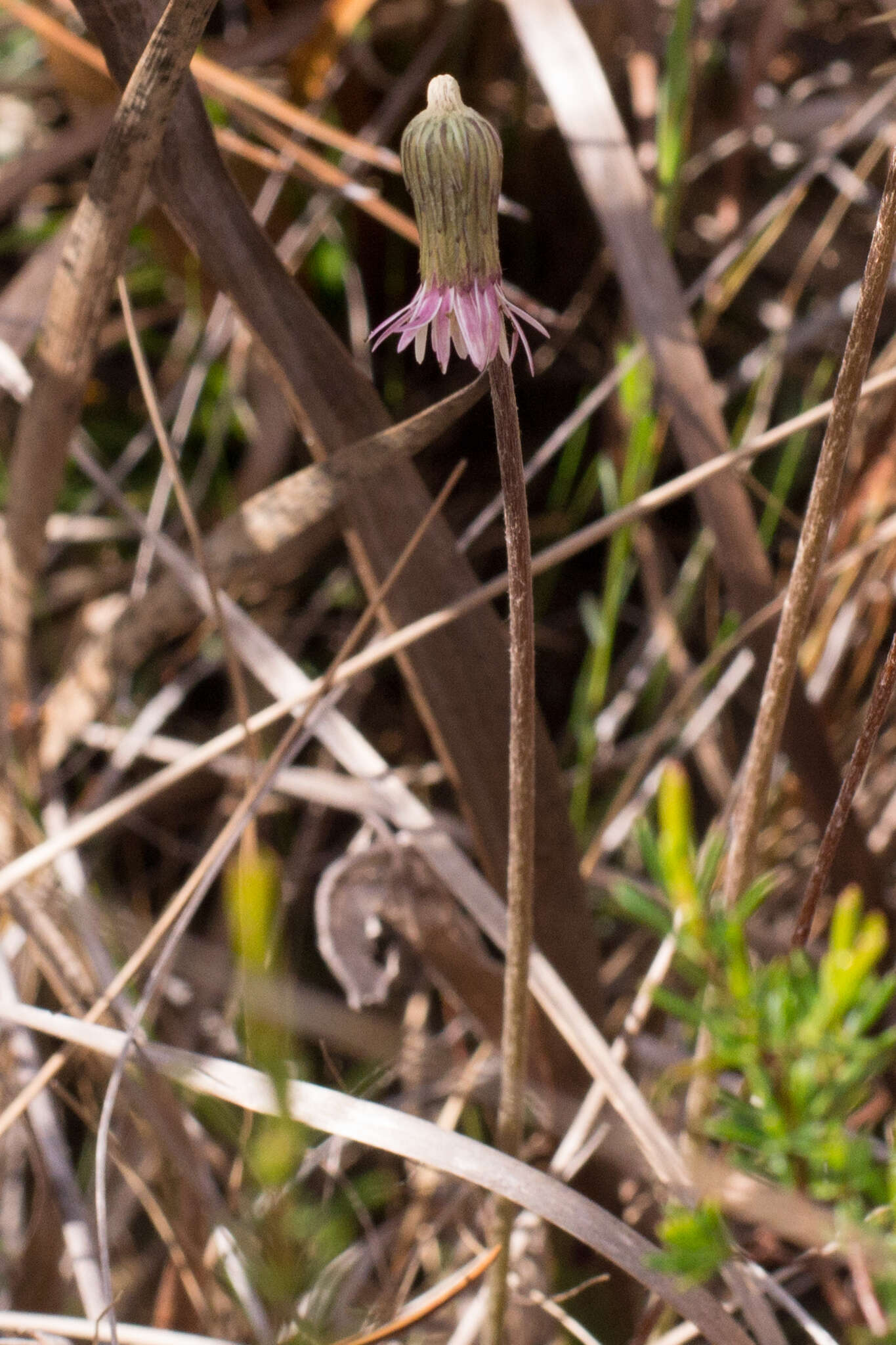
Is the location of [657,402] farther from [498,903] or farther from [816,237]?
[498,903]

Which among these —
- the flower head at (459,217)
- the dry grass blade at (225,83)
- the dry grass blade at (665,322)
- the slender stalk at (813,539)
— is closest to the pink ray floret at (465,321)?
the flower head at (459,217)

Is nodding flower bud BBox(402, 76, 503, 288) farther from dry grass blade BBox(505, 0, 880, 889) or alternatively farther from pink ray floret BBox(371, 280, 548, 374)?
dry grass blade BBox(505, 0, 880, 889)

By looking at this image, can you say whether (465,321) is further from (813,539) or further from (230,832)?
(230,832)

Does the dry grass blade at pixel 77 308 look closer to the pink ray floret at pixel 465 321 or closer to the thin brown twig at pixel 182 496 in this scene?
the thin brown twig at pixel 182 496

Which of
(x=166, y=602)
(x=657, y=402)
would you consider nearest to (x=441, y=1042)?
(x=166, y=602)

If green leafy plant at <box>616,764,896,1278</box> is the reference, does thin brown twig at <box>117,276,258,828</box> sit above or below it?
above

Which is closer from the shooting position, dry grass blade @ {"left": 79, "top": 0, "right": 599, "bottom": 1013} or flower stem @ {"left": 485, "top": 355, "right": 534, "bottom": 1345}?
flower stem @ {"left": 485, "top": 355, "right": 534, "bottom": 1345}

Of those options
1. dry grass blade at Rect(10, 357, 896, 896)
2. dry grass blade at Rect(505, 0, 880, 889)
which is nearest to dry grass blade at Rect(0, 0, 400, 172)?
dry grass blade at Rect(505, 0, 880, 889)
